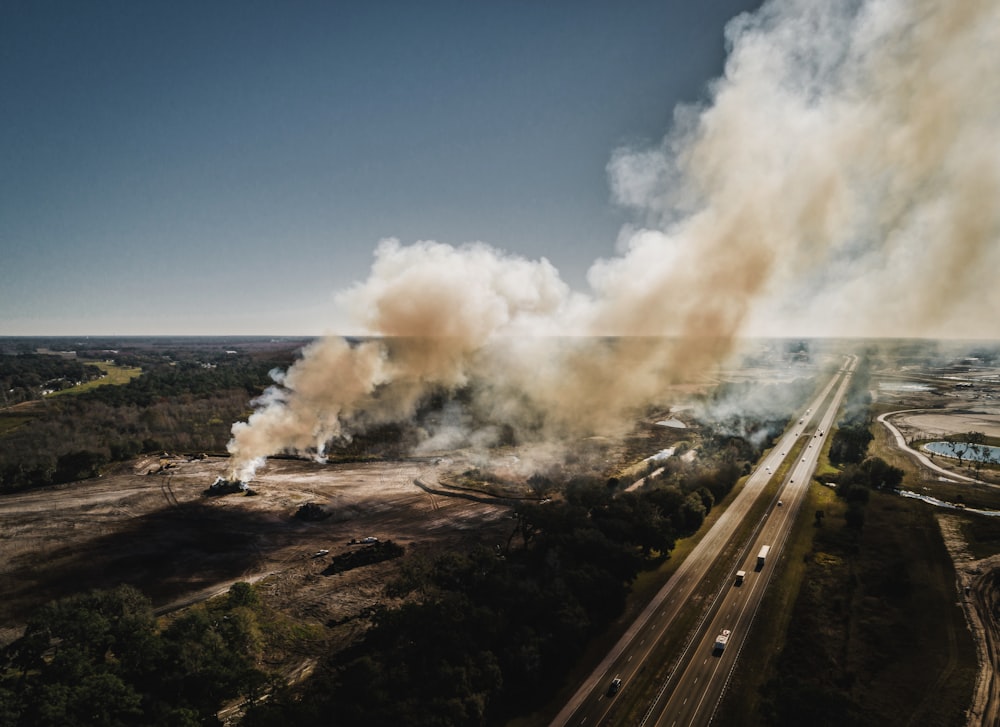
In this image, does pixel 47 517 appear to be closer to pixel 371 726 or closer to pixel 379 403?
pixel 379 403

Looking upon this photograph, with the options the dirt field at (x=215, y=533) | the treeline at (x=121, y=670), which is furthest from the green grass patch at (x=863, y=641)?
the treeline at (x=121, y=670)

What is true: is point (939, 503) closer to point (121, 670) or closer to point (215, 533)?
point (121, 670)

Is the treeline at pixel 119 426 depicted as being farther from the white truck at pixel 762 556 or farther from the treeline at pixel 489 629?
the white truck at pixel 762 556

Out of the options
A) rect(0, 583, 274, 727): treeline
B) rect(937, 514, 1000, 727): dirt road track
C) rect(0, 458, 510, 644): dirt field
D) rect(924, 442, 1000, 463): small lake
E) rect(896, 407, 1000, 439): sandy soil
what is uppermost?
rect(896, 407, 1000, 439): sandy soil

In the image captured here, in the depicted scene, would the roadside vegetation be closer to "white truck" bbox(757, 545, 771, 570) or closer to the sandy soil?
"white truck" bbox(757, 545, 771, 570)

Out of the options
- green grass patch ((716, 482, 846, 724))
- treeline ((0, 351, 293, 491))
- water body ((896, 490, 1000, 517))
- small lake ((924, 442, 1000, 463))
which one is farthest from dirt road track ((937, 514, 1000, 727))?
treeline ((0, 351, 293, 491))

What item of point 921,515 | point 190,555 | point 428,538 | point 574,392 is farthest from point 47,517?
point 921,515
